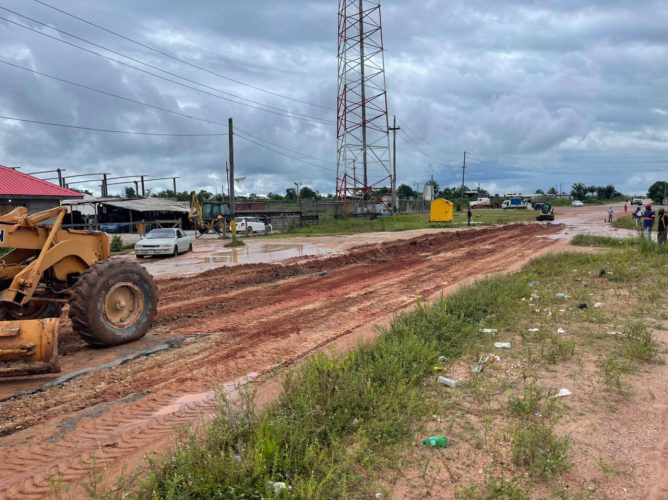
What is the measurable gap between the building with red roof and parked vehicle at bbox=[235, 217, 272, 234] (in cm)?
1412

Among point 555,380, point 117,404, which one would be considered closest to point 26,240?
point 117,404

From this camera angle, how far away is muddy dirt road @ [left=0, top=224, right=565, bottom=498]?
3.93 meters

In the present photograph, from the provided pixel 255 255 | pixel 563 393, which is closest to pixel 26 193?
pixel 255 255

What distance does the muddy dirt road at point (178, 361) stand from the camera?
12.9 ft

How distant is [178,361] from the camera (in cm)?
620

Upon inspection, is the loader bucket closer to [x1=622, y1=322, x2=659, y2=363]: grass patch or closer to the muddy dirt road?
the muddy dirt road

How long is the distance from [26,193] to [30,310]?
2065cm

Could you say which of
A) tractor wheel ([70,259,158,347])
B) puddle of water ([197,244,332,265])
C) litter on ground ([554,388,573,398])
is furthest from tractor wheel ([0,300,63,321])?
puddle of water ([197,244,332,265])

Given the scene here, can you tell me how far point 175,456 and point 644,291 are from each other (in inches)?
378

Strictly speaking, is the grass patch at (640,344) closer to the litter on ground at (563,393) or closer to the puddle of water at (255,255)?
the litter on ground at (563,393)

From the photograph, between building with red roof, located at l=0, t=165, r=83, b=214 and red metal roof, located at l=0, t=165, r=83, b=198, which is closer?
building with red roof, located at l=0, t=165, r=83, b=214

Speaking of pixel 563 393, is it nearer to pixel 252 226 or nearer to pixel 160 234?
pixel 160 234

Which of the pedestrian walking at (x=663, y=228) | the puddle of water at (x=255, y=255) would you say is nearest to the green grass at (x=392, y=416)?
the pedestrian walking at (x=663, y=228)

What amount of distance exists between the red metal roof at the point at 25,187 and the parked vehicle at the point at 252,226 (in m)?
14.1
